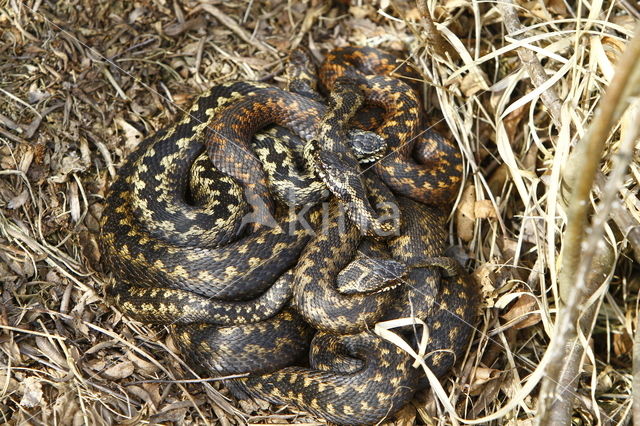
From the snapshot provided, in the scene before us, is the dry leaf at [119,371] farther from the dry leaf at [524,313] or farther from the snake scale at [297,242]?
the dry leaf at [524,313]

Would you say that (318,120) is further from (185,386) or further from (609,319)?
(609,319)

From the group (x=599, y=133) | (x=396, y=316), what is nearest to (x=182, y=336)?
(x=396, y=316)

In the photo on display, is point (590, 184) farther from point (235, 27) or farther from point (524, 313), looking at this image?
point (235, 27)

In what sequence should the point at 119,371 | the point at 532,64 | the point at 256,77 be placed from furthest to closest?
1. the point at 256,77
2. the point at 532,64
3. the point at 119,371

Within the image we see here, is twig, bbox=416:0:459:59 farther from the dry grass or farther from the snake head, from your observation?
the snake head

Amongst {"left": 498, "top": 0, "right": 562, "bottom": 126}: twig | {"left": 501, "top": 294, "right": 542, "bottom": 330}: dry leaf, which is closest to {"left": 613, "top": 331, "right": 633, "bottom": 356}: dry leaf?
{"left": 501, "top": 294, "right": 542, "bottom": 330}: dry leaf

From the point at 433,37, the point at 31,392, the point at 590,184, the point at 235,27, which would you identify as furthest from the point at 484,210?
the point at 31,392

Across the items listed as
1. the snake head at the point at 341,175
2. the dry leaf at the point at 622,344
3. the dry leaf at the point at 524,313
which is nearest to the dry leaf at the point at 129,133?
the snake head at the point at 341,175
